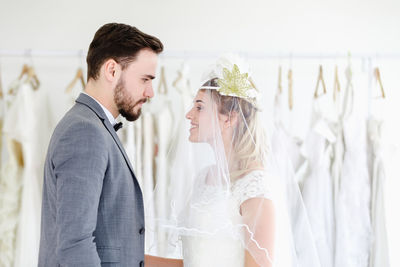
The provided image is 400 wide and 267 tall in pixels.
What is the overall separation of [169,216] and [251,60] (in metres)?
1.35

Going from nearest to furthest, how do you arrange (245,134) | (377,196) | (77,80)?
(245,134)
(377,196)
(77,80)

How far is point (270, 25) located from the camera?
2641 millimetres

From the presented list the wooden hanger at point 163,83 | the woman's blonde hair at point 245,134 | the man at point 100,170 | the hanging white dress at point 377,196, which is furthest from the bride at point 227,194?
the wooden hanger at point 163,83

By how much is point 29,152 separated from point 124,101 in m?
1.02

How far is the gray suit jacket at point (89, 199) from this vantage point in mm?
1158

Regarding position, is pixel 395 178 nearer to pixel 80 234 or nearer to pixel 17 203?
pixel 80 234

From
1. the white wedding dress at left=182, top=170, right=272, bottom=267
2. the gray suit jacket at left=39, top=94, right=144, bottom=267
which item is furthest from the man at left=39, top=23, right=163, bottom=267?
the white wedding dress at left=182, top=170, right=272, bottom=267

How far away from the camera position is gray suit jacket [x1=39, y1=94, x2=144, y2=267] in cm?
116

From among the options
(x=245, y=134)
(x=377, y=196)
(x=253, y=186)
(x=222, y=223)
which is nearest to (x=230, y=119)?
(x=245, y=134)

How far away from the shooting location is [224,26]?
2.64 metres

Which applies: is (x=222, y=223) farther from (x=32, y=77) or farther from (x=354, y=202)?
(x=32, y=77)

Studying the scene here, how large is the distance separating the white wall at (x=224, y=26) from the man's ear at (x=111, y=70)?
1.23 metres

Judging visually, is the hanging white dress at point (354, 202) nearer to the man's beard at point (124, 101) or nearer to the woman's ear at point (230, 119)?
the woman's ear at point (230, 119)

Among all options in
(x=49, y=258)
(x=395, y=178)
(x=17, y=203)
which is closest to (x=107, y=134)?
(x=49, y=258)
